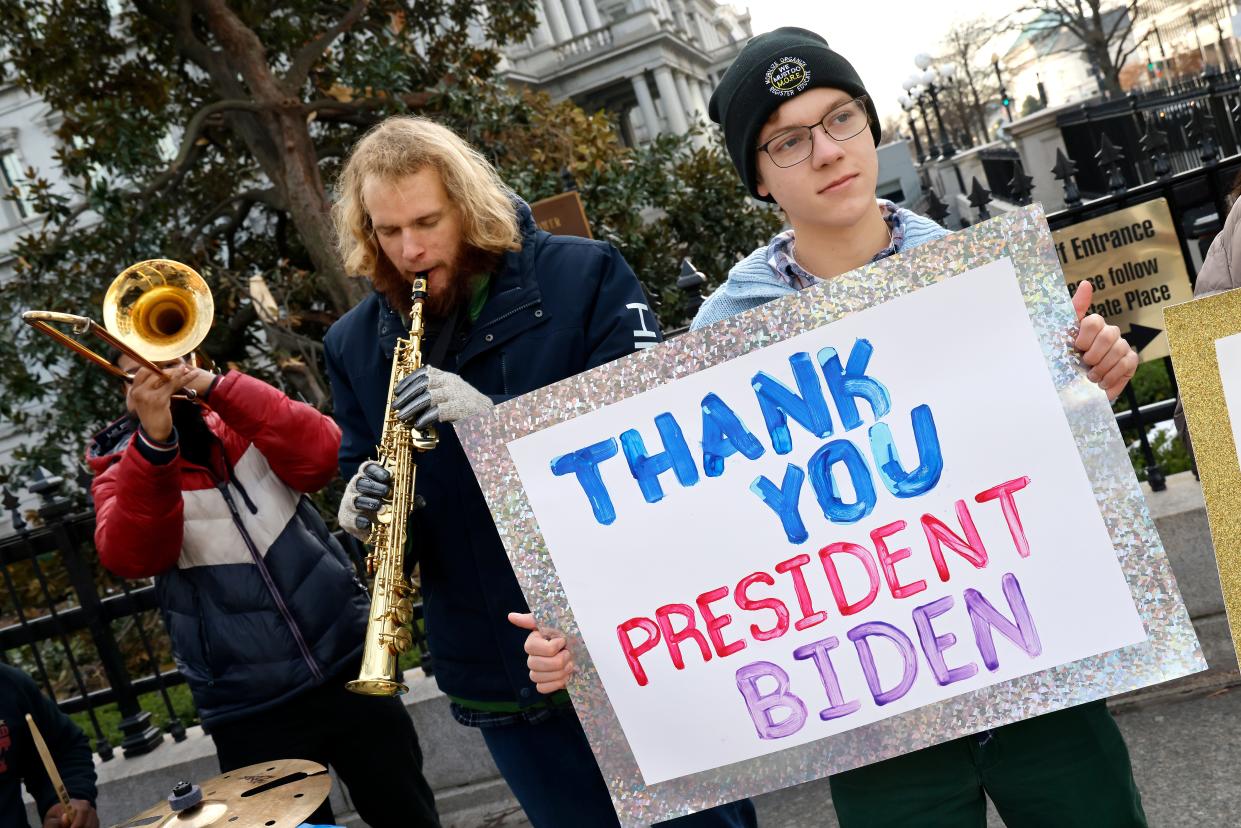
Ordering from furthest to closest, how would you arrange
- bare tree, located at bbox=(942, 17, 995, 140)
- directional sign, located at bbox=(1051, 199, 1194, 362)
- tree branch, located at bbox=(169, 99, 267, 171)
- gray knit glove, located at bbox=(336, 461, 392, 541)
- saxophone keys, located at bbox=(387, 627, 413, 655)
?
bare tree, located at bbox=(942, 17, 995, 140)
tree branch, located at bbox=(169, 99, 267, 171)
directional sign, located at bbox=(1051, 199, 1194, 362)
saxophone keys, located at bbox=(387, 627, 413, 655)
gray knit glove, located at bbox=(336, 461, 392, 541)

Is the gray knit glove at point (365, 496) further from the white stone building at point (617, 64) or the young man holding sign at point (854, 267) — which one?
the white stone building at point (617, 64)

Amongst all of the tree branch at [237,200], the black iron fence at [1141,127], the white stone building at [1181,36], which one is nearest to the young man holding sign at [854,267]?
the tree branch at [237,200]

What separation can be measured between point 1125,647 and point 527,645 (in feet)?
3.29

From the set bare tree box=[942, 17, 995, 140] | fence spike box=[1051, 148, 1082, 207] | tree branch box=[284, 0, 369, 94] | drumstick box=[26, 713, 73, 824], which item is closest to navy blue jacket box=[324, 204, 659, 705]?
drumstick box=[26, 713, 73, 824]

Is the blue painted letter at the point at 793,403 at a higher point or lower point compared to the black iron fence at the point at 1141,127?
higher

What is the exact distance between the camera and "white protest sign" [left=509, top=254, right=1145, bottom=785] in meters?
1.77

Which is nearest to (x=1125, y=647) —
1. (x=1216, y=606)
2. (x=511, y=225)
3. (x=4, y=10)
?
(x=511, y=225)

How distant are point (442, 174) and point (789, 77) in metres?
0.83

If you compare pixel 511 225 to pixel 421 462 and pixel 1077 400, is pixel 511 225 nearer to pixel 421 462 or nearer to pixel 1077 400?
pixel 421 462

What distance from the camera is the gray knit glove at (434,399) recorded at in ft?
7.09

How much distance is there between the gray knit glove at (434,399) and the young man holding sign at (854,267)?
0.49 m

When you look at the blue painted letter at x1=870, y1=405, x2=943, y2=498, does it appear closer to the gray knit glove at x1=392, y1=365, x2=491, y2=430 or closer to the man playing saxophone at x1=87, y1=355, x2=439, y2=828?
the gray knit glove at x1=392, y1=365, x2=491, y2=430

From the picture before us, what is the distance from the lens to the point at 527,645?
6.52 feet

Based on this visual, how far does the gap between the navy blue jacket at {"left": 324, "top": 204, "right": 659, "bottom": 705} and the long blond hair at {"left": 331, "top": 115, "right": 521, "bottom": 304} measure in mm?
59
